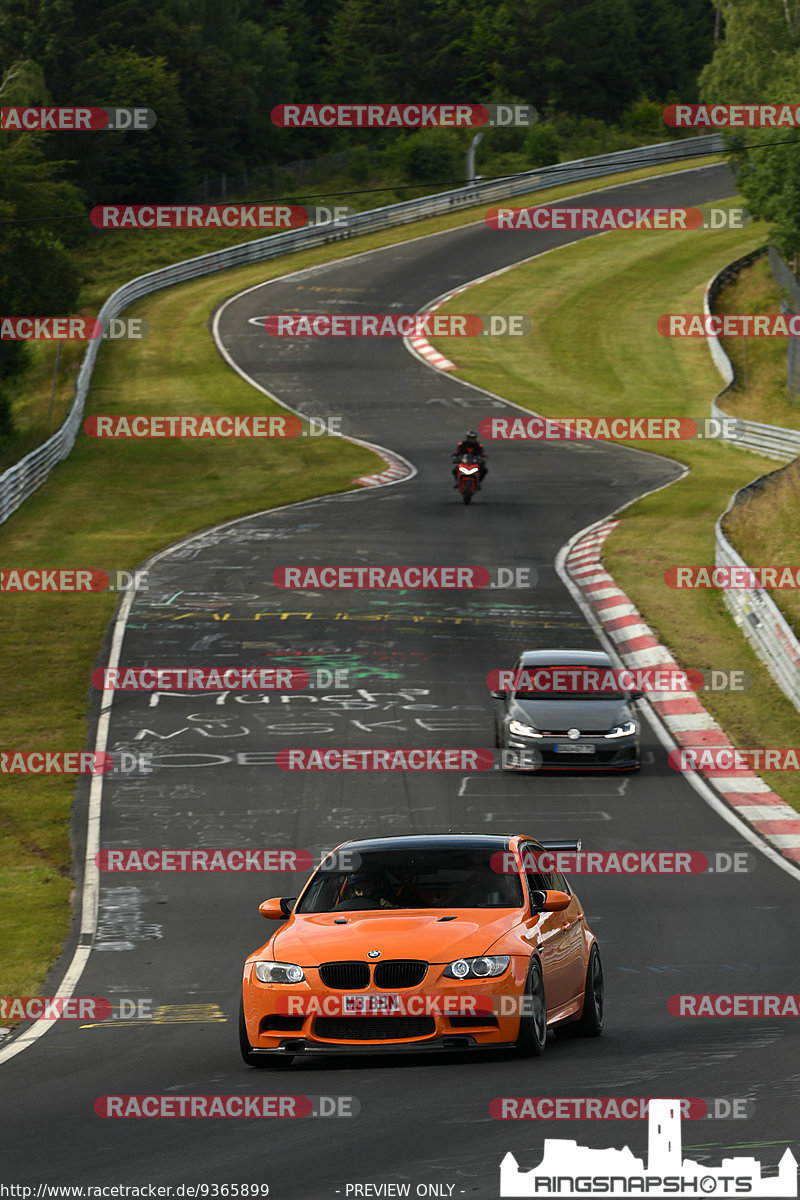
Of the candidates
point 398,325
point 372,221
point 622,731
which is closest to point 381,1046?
point 622,731

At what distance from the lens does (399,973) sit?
10.3m

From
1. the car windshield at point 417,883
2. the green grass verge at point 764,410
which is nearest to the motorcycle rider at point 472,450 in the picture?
the green grass verge at point 764,410

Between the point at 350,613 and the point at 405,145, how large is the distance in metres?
68.8

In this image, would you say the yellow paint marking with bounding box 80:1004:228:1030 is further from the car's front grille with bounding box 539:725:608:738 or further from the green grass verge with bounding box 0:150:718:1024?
the car's front grille with bounding box 539:725:608:738

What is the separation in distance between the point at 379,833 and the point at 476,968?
9.47 meters

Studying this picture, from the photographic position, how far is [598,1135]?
27.0 feet

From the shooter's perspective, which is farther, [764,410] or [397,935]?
[764,410]

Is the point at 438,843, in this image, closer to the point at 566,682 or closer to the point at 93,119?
the point at 566,682

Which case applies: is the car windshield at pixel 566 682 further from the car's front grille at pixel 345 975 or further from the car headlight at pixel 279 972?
the car's front grille at pixel 345 975

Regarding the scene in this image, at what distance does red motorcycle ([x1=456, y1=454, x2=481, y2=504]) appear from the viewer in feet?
136

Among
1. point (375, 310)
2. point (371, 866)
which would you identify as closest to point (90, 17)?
point (375, 310)

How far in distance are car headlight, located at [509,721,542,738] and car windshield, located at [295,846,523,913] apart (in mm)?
11506

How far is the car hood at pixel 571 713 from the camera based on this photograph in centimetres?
2317

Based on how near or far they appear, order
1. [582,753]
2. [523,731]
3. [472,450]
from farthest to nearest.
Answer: [472,450], [523,731], [582,753]
